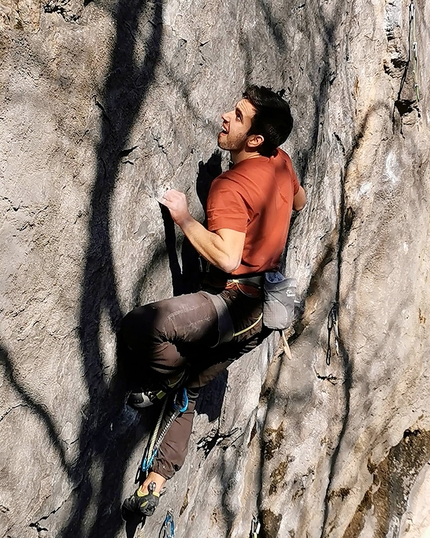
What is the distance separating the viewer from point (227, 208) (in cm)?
236

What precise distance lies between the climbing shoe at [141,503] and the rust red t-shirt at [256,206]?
A: 110 centimetres

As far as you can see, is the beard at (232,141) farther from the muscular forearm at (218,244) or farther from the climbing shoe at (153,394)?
the climbing shoe at (153,394)

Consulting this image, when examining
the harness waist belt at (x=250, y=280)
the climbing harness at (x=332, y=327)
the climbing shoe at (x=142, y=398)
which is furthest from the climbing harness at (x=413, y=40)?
the climbing shoe at (x=142, y=398)

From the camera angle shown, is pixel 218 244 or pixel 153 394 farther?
pixel 153 394

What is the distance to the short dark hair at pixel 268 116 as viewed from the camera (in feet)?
8.24

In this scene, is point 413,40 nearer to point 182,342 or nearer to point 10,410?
point 182,342

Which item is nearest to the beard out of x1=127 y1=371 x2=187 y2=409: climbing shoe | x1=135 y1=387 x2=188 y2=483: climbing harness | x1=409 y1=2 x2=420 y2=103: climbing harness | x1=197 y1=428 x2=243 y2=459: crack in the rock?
x1=127 y1=371 x2=187 y2=409: climbing shoe

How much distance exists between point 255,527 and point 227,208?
10.7 ft

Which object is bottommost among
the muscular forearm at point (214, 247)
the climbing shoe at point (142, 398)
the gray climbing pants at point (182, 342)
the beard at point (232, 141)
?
the climbing shoe at point (142, 398)

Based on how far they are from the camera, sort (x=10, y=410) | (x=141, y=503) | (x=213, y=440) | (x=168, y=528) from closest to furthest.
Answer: (x=10, y=410) → (x=141, y=503) → (x=168, y=528) → (x=213, y=440)

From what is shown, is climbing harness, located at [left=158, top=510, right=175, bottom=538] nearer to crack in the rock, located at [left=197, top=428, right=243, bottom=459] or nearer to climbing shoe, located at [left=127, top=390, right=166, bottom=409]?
crack in the rock, located at [left=197, top=428, right=243, bottom=459]

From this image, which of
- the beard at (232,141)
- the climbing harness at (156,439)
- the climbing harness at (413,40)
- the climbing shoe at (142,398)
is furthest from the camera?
the climbing harness at (413,40)

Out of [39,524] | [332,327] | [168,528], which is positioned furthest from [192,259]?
[332,327]

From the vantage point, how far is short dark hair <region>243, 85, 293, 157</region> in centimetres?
251
